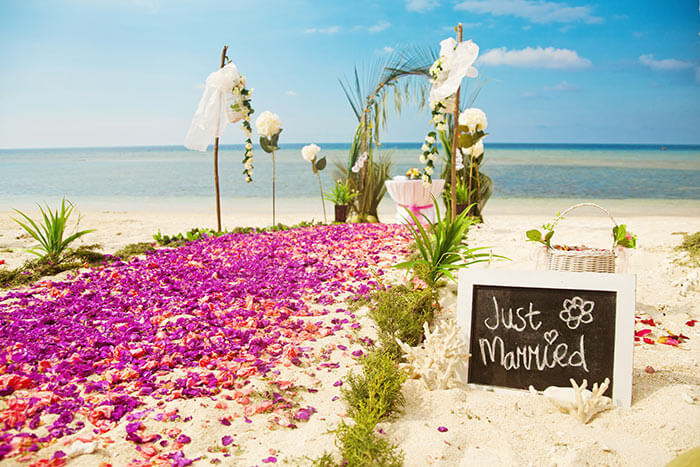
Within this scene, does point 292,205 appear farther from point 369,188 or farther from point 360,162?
point 360,162

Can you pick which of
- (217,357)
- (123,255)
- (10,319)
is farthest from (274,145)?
(217,357)

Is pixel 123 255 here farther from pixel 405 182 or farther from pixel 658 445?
pixel 658 445

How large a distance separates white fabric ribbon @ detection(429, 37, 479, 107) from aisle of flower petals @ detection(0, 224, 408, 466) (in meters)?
1.40

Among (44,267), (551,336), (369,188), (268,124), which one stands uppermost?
(268,124)

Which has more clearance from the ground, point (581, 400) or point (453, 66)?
point (453, 66)

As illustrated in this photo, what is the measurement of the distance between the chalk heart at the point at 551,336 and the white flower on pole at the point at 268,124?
504 centimetres

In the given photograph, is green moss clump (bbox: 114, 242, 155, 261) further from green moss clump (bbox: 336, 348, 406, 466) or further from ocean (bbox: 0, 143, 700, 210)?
ocean (bbox: 0, 143, 700, 210)

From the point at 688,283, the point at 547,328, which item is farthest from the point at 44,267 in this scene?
the point at 688,283

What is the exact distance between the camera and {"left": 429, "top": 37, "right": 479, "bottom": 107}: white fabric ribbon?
3.52 metres

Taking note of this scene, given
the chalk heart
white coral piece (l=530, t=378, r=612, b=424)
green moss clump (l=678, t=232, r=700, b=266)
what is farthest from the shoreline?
white coral piece (l=530, t=378, r=612, b=424)

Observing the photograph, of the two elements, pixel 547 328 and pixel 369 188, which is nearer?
pixel 547 328

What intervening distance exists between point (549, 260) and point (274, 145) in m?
4.36

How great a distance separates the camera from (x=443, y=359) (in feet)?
5.78

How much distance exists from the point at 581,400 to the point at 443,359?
48 cm
